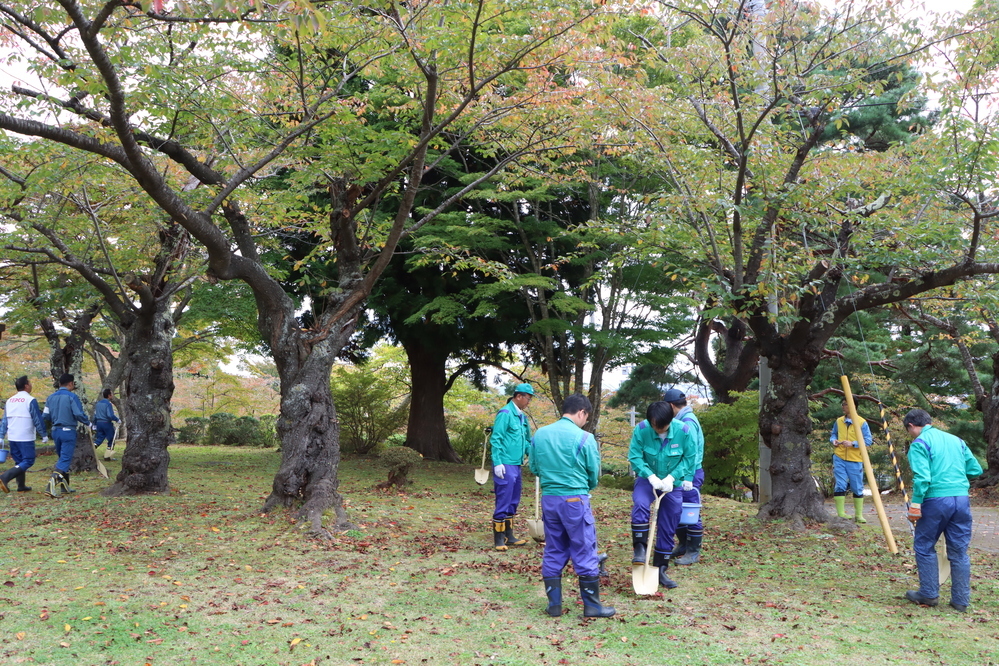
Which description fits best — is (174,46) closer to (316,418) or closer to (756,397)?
(316,418)

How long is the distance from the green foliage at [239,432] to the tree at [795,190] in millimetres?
18166

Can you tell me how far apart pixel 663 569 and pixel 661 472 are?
0.88 meters

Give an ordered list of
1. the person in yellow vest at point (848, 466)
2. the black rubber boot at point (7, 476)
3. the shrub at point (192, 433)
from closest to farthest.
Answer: the person in yellow vest at point (848, 466), the black rubber boot at point (7, 476), the shrub at point (192, 433)

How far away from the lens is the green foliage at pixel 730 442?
13165 millimetres

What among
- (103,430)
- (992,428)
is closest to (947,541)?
Result: (992,428)

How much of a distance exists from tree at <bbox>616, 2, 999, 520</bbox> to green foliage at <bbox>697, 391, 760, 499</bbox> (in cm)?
349

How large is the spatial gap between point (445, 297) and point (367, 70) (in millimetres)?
5984

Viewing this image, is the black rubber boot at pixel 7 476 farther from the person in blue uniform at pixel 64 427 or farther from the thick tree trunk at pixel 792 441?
the thick tree trunk at pixel 792 441

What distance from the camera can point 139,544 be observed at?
7457mm

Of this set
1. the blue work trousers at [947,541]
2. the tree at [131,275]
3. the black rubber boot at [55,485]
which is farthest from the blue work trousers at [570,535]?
the black rubber boot at [55,485]

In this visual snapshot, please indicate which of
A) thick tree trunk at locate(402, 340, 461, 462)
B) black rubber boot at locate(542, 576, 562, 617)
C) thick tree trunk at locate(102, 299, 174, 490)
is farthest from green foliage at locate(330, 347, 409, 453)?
black rubber boot at locate(542, 576, 562, 617)

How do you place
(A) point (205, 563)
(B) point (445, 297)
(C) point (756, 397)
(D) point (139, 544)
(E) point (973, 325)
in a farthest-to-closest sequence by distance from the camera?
(E) point (973, 325)
(B) point (445, 297)
(C) point (756, 397)
(D) point (139, 544)
(A) point (205, 563)

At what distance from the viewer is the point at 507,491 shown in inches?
318

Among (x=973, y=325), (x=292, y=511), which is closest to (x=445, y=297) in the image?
(x=292, y=511)
